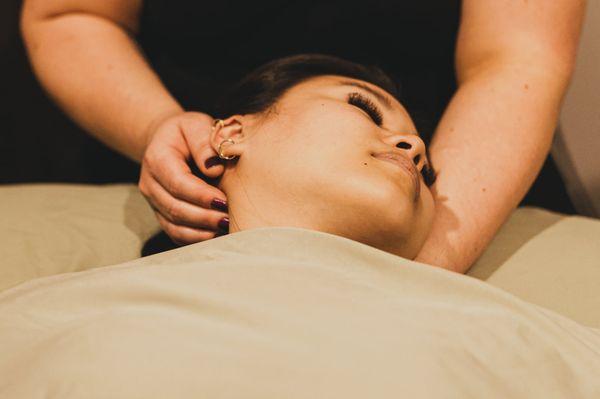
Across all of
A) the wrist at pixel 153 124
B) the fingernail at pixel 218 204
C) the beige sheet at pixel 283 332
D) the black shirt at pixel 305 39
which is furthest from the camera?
the black shirt at pixel 305 39

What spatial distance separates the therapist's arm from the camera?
0.89 metres

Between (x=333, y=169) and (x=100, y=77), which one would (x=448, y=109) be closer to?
(x=333, y=169)

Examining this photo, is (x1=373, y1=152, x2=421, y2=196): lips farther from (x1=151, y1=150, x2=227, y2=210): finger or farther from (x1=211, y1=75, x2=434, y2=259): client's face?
(x1=151, y1=150, x2=227, y2=210): finger

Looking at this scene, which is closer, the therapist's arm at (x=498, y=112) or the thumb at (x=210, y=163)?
the thumb at (x=210, y=163)

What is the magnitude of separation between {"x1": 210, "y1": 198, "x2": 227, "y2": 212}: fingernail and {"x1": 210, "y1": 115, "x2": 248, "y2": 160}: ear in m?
0.06

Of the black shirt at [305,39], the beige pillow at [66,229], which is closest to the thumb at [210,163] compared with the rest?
the beige pillow at [66,229]

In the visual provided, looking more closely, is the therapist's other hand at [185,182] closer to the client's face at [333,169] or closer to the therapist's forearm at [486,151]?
the client's face at [333,169]

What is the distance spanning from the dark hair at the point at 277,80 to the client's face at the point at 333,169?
1.6 inches

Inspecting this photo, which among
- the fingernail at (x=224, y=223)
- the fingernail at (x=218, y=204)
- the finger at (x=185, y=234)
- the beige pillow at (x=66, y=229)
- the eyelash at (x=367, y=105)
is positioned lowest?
the beige pillow at (x=66, y=229)

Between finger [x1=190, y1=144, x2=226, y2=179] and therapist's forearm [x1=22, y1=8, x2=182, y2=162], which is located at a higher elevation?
finger [x1=190, y1=144, x2=226, y2=179]

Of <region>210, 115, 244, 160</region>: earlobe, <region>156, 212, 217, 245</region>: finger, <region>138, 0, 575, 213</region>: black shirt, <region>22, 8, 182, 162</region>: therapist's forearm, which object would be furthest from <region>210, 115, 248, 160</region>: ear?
<region>138, 0, 575, 213</region>: black shirt

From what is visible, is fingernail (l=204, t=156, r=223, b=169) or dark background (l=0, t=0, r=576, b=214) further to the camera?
dark background (l=0, t=0, r=576, b=214)

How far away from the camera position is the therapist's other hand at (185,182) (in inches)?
30.1

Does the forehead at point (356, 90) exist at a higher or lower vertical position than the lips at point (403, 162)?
higher
